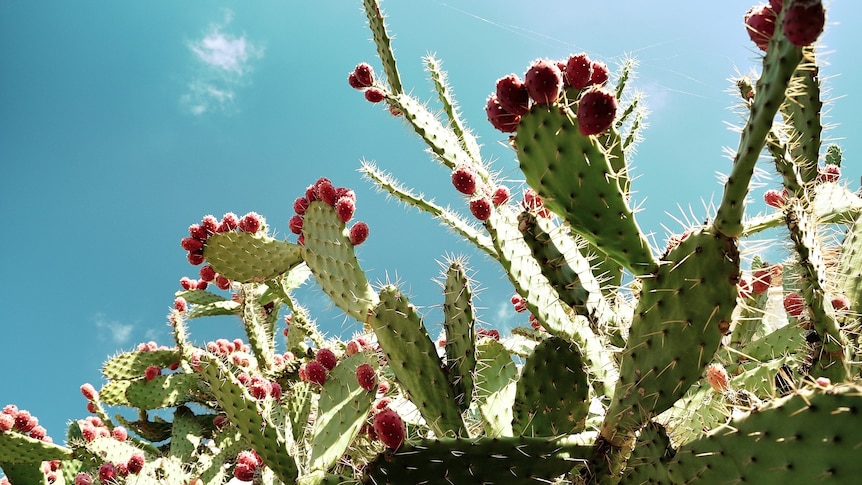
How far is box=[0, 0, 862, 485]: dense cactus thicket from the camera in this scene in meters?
0.99

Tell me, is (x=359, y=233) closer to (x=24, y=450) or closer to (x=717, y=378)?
(x=717, y=378)

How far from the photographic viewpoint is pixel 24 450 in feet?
9.59

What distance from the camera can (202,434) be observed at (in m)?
3.88

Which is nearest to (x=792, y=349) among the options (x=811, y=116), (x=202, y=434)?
(x=811, y=116)

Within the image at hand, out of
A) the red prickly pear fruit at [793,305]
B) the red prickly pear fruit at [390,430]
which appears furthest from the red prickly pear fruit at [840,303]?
the red prickly pear fruit at [390,430]

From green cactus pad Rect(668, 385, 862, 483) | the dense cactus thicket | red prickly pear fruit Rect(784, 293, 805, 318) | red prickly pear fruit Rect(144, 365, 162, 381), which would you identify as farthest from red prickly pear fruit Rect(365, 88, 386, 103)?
red prickly pear fruit Rect(144, 365, 162, 381)

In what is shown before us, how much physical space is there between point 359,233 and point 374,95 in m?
0.76

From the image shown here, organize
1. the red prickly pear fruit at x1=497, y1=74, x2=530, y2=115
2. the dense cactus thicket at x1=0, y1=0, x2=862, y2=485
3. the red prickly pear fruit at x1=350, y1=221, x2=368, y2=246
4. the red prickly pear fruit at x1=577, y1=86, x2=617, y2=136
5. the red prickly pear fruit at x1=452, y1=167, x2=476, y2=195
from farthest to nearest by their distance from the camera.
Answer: the red prickly pear fruit at x1=350, y1=221, x2=368, y2=246 < the red prickly pear fruit at x1=452, y1=167, x2=476, y2=195 < the red prickly pear fruit at x1=497, y1=74, x2=530, y2=115 < the red prickly pear fruit at x1=577, y1=86, x2=617, y2=136 < the dense cactus thicket at x1=0, y1=0, x2=862, y2=485

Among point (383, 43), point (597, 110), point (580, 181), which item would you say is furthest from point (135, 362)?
point (597, 110)

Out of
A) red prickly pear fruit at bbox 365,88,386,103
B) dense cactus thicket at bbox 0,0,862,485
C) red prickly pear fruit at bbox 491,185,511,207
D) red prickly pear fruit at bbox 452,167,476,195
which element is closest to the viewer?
dense cactus thicket at bbox 0,0,862,485

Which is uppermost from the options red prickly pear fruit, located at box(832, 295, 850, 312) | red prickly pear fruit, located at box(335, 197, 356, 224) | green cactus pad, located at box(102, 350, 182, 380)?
green cactus pad, located at box(102, 350, 182, 380)

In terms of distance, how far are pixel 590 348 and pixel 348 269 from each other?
3.07ft

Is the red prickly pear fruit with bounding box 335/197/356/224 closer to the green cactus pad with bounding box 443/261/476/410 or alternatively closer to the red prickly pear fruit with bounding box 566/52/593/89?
the green cactus pad with bounding box 443/261/476/410

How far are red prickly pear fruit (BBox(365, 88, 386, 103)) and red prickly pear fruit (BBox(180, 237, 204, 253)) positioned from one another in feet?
3.37
